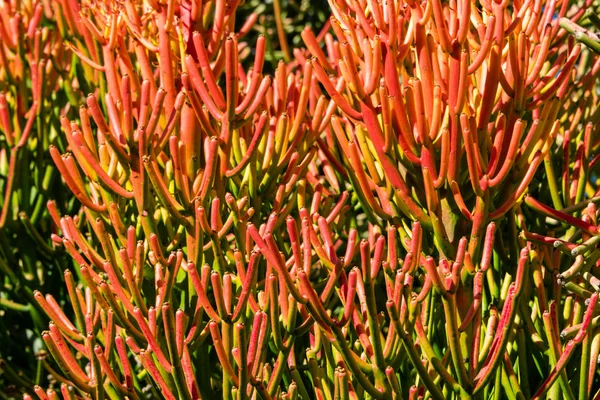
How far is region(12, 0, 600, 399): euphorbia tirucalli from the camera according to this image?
0.91 meters

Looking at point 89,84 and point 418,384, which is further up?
point 89,84

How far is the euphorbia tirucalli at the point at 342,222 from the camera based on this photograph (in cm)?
91

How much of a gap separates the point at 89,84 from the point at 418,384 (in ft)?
2.72

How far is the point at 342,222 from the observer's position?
1162 mm

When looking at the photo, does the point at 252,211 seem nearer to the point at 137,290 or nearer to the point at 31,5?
the point at 137,290

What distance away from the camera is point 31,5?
1.49 metres

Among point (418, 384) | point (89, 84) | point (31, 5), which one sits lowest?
point (418, 384)

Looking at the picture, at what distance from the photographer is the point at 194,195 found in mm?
1037

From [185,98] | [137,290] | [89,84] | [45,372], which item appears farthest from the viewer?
[89,84]

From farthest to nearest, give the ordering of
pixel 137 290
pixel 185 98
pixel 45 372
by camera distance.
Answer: pixel 45 372 < pixel 185 98 < pixel 137 290

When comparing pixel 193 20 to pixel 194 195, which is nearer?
pixel 194 195

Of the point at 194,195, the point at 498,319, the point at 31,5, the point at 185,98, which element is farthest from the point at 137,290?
the point at 31,5

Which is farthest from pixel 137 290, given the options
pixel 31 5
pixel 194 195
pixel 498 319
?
pixel 31 5

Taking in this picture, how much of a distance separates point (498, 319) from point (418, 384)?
13 centimetres
